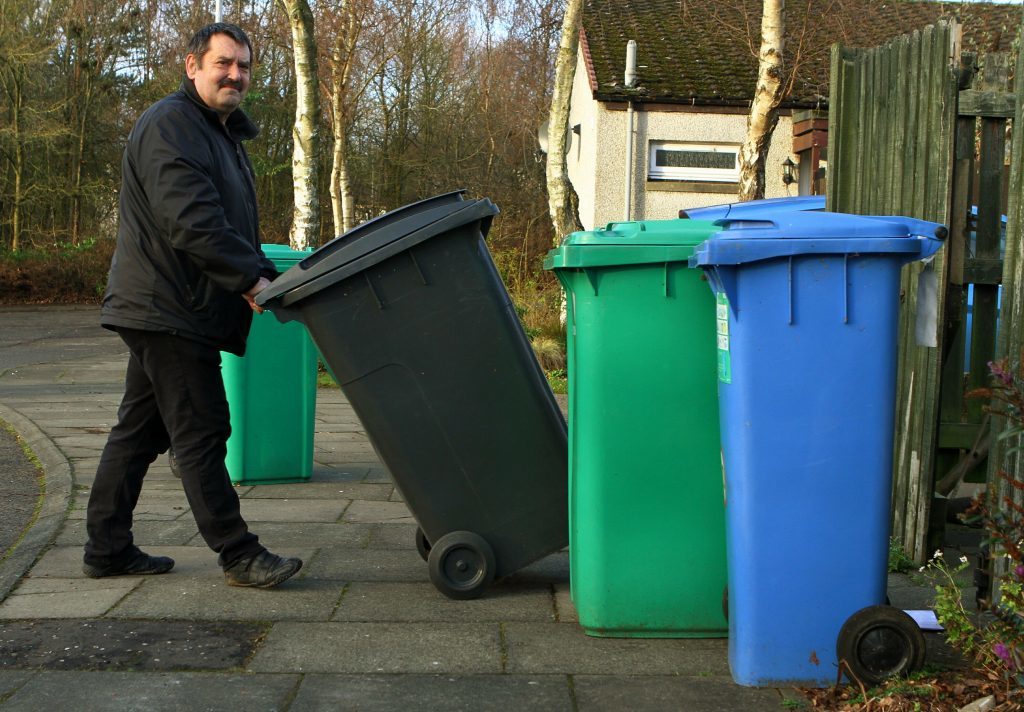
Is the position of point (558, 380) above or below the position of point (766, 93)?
below

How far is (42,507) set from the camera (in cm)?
594

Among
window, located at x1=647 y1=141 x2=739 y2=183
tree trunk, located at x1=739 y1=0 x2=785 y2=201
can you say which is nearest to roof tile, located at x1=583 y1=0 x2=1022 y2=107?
window, located at x1=647 y1=141 x2=739 y2=183

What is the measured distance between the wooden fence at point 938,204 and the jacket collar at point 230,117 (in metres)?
2.77

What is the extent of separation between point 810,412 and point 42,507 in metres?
4.14

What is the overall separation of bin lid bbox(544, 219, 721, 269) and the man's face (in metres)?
1.58

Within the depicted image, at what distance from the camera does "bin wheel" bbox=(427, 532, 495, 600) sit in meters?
4.32

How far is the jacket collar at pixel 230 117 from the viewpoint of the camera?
4590 mm

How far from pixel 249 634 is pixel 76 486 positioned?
274 cm

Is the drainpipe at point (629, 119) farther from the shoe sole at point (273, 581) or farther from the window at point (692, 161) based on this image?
the shoe sole at point (273, 581)

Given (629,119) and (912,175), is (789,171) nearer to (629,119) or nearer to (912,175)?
(629,119)

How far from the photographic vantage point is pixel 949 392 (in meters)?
5.47

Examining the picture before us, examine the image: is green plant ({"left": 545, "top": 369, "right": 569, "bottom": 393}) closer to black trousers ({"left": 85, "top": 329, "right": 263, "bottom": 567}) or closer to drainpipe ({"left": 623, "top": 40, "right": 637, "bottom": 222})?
black trousers ({"left": 85, "top": 329, "right": 263, "bottom": 567})

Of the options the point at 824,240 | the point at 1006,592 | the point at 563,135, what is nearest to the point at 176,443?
the point at 824,240

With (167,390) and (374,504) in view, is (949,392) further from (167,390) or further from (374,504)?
(167,390)
